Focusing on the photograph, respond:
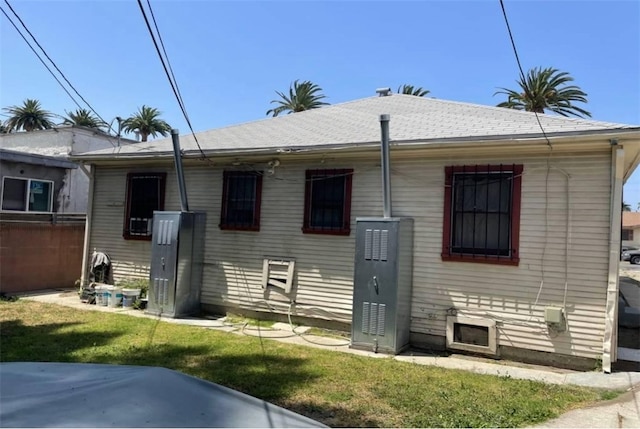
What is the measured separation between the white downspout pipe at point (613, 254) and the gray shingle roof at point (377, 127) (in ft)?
1.79

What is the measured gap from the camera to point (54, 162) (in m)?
13.4

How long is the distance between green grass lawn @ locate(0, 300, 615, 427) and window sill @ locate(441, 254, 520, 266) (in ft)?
5.71

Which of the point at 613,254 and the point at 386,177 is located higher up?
the point at 386,177

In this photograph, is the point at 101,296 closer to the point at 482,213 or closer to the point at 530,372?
the point at 482,213

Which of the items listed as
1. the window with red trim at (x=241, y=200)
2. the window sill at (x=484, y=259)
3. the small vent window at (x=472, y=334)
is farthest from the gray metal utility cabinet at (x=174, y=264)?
the small vent window at (x=472, y=334)

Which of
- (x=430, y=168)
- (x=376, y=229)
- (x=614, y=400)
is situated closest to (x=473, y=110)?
(x=430, y=168)

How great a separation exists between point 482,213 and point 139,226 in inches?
291

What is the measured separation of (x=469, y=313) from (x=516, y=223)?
4.98 ft

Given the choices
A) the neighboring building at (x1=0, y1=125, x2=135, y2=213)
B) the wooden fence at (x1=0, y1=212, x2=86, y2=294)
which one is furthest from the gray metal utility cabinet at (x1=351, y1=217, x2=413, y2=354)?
the wooden fence at (x1=0, y1=212, x2=86, y2=294)

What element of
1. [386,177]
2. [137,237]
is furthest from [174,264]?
[386,177]

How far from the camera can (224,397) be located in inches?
85.4

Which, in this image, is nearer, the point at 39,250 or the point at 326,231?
the point at 326,231

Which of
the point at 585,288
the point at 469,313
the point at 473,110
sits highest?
the point at 473,110

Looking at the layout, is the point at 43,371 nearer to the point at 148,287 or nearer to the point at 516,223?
the point at 516,223
